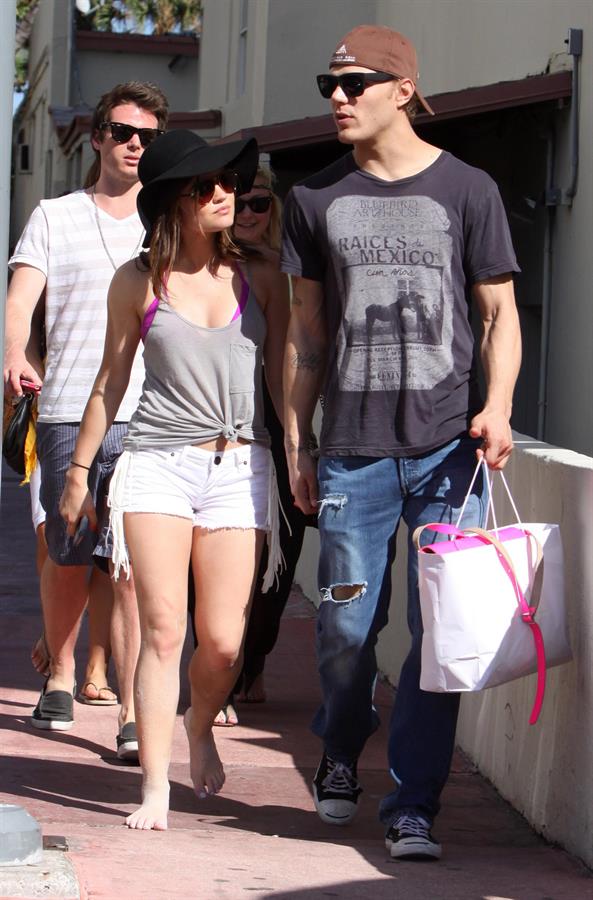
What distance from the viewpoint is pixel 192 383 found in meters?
4.72

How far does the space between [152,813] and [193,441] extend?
1.07 m

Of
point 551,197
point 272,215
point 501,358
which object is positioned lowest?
point 501,358

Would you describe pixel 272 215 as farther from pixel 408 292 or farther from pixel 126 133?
pixel 408 292

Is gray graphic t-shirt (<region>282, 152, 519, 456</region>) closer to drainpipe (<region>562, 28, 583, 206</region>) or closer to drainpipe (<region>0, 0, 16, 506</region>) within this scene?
drainpipe (<region>0, 0, 16, 506</region>)

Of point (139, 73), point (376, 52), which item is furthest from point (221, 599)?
point (139, 73)

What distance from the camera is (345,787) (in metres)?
4.91

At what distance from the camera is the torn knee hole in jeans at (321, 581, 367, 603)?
184 inches

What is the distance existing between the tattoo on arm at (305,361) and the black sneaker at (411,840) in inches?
51.5

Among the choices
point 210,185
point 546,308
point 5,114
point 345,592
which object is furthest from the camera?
point 546,308

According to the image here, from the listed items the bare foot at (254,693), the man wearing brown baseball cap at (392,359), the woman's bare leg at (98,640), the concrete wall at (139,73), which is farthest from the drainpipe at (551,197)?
the concrete wall at (139,73)

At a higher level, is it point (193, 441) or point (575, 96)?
point (575, 96)

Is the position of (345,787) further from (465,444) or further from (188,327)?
(188,327)

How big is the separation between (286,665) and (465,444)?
3316 millimetres

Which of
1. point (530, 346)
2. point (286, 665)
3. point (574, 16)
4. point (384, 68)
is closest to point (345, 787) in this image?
point (384, 68)
